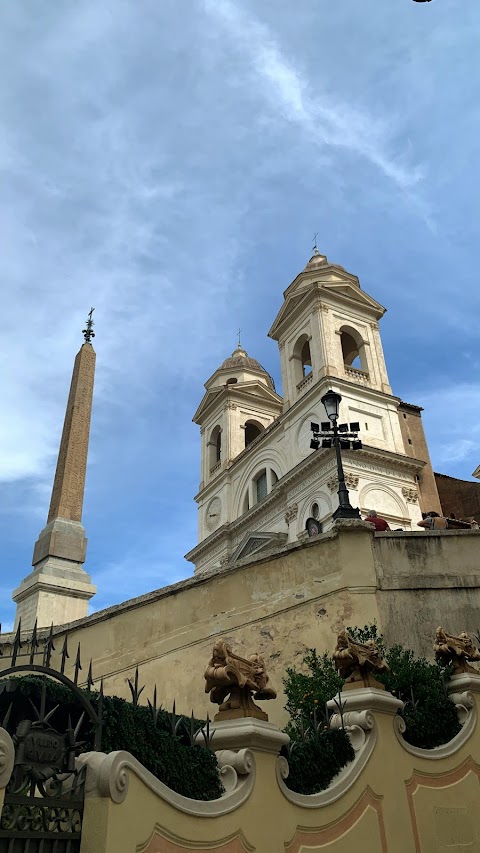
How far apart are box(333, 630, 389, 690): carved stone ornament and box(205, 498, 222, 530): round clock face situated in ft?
107

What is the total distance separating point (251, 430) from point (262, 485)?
27.8 ft

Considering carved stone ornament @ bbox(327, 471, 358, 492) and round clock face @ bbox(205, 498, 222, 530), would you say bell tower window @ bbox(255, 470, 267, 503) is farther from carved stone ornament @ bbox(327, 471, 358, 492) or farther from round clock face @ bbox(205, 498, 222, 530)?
carved stone ornament @ bbox(327, 471, 358, 492)

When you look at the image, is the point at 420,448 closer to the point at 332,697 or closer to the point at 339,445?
the point at 339,445

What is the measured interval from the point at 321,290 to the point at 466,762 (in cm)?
3057

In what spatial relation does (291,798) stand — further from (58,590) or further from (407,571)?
(58,590)

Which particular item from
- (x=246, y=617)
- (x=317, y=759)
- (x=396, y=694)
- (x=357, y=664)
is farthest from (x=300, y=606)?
(x=317, y=759)

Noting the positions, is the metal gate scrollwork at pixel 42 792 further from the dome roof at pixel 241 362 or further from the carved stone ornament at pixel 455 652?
the dome roof at pixel 241 362

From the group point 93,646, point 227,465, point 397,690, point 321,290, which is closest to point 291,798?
point 397,690

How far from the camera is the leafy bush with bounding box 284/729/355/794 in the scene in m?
5.78

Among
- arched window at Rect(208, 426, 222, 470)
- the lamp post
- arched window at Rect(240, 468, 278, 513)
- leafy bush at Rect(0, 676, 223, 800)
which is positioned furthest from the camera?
arched window at Rect(208, 426, 222, 470)

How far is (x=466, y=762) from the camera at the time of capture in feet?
23.7

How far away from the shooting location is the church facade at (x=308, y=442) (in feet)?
99.1

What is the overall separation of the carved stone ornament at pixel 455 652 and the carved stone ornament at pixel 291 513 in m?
23.0

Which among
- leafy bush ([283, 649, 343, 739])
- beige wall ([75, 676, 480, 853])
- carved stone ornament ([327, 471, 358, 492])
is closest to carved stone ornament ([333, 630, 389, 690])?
beige wall ([75, 676, 480, 853])
